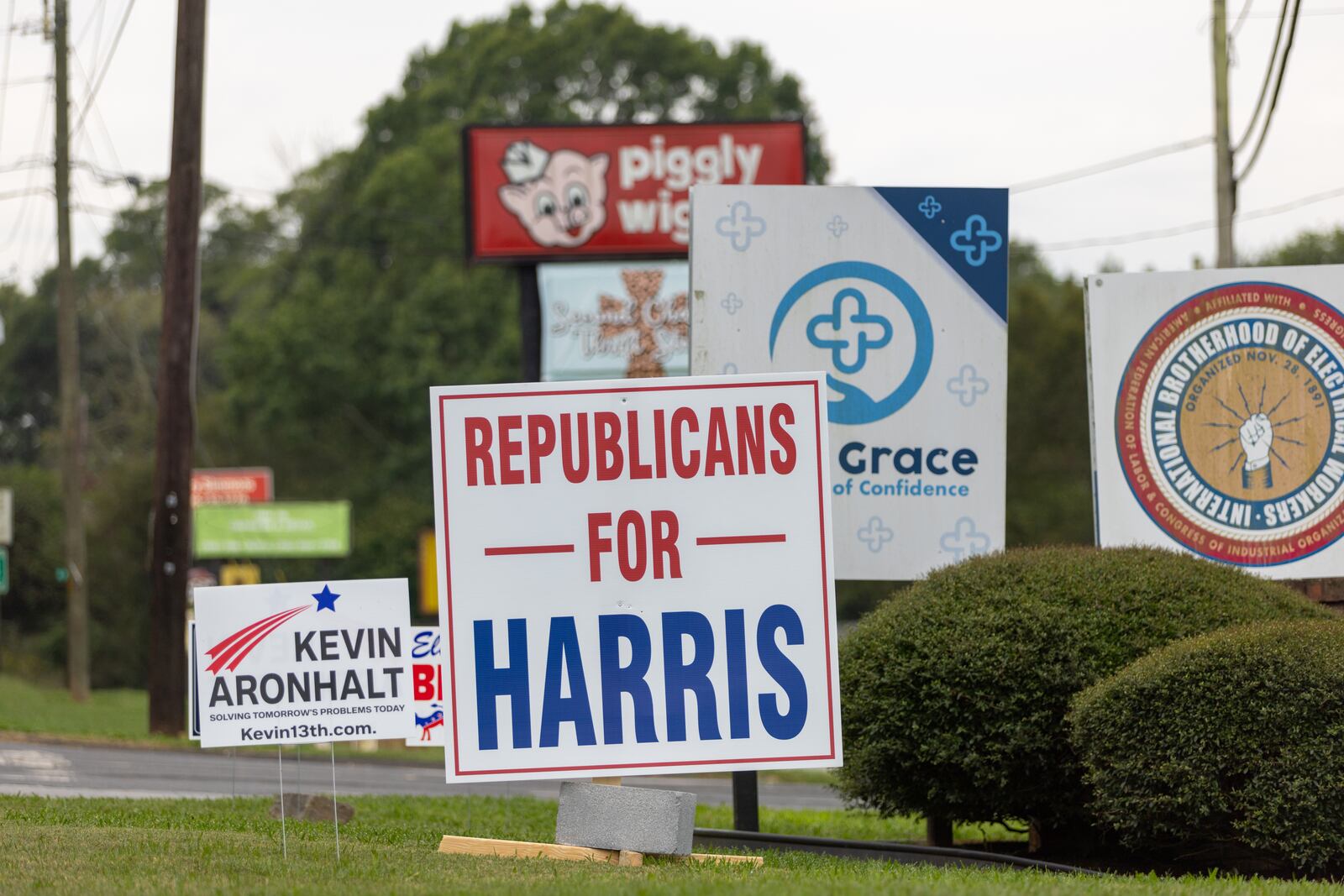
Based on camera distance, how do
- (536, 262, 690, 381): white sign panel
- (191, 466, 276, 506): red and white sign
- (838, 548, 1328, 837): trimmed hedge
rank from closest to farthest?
(838, 548, 1328, 837): trimmed hedge < (536, 262, 690, 381): white sign panel < (191, 466, 276, 506): red and white sign

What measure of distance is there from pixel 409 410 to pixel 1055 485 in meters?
18.7

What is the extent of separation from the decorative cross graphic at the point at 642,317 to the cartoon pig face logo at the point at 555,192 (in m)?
2.37

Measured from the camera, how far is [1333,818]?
8422 millimetres

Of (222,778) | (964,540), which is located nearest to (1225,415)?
(964,540)

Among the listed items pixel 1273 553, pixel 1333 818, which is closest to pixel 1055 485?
pixel 1273 553

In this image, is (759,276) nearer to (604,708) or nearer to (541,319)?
(604,708)

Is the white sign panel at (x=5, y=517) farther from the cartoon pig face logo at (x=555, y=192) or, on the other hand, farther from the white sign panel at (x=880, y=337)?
the white sign panel at (x=880, y=337)

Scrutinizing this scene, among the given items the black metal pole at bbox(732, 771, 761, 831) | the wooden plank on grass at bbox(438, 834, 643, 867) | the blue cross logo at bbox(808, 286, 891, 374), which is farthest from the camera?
the blue cross logo at bbox(808, 286, 891, 374)

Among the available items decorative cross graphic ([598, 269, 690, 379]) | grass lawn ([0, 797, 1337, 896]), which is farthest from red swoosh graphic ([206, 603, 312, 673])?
decorative cross graphic ([598, 269, 690, 379])

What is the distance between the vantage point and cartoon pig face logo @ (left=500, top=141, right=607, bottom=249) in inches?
977

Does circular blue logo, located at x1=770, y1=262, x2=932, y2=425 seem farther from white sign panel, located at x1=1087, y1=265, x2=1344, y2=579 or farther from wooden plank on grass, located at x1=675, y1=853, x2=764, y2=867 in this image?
wooden plank on grass, located at x1=675, y1=853, x2=764, y2=867

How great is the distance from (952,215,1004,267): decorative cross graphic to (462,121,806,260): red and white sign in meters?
13.1

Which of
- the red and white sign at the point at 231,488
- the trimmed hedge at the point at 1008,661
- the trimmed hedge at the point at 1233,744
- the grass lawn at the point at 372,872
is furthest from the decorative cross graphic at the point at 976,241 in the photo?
the red and white sign at the point at 231,488

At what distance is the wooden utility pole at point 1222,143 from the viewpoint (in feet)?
72.8
